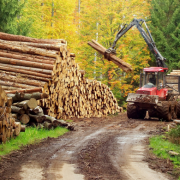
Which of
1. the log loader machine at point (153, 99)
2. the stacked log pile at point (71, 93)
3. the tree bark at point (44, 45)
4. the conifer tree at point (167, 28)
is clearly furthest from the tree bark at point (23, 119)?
the conifer tree at point (167, 28)

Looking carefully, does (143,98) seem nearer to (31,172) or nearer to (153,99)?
(153,99)

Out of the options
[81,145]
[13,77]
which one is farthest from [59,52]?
[81,145]

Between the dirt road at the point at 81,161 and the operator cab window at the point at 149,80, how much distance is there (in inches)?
293

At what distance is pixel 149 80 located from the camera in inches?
701

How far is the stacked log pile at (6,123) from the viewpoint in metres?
8.35

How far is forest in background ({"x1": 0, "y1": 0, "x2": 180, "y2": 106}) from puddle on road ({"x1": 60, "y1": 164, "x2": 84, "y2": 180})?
16.8 meters

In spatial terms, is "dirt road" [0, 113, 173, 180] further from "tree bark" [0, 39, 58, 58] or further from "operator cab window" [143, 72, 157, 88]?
"operator cab window" [143, 72, 157, 88]

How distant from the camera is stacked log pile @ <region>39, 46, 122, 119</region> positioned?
14.2 metres

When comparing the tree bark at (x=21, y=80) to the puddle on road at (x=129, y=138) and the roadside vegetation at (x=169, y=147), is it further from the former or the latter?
the roadside vegetation at (x=169, y=147)

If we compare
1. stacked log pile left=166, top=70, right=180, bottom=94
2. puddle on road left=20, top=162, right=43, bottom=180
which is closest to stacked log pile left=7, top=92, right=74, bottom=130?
puddle on road left=20, top=162, right=43, bottom=180

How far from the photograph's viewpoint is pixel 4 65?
1391cm

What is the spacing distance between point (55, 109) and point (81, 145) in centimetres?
595

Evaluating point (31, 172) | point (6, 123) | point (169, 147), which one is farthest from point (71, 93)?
point (31, 172)

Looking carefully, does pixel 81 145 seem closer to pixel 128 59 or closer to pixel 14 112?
Result: pixel 14 112
